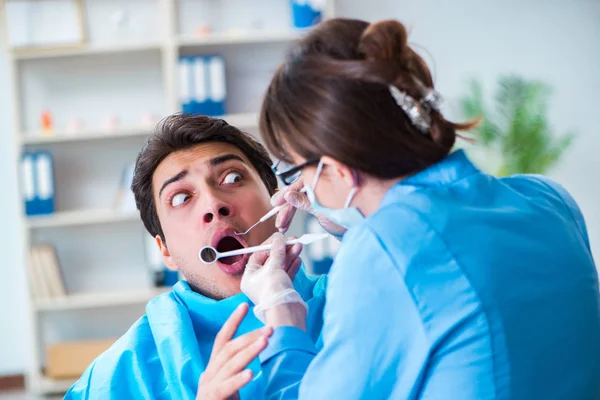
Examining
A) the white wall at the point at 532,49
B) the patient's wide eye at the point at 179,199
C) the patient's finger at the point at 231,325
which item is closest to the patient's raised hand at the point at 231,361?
the patient's finger at the point at 231,325

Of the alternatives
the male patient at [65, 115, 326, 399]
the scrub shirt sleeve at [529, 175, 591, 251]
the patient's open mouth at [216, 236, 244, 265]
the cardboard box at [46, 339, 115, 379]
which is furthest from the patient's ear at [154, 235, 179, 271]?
the cardboard box at [46, 339, 115, 379]

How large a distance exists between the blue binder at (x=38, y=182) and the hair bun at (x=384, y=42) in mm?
3645

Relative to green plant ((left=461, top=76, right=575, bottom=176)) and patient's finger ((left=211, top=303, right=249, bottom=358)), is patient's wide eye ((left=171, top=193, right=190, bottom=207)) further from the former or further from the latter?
green plant ((left=461, top=76, right=575, bottom=176))

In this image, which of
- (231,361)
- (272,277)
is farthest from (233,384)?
(272,277)

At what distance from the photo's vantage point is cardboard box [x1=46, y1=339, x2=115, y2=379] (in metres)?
4.58

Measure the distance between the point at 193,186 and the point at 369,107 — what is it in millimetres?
698

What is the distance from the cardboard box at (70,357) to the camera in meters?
4.58

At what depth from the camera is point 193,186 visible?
177 centimetres

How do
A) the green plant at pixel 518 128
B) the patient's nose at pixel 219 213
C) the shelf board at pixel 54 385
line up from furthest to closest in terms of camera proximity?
the green plant at pixel 518 128 → the shelf board at pixel 54 385 → the patient's nose at pixel 219 213

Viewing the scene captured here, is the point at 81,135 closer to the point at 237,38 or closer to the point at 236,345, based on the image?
the point at 237,38

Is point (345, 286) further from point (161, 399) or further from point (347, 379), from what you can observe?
point (161, 399)

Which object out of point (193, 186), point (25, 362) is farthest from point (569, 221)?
point (25, 362)

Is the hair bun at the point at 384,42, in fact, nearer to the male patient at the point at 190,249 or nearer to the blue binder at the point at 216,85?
the male patient at the point at 190,249

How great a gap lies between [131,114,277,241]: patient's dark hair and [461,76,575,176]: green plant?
3048mm
